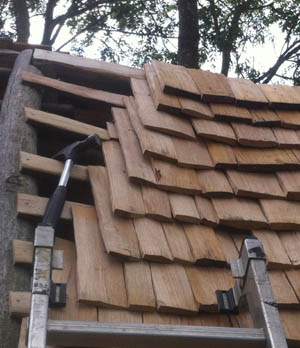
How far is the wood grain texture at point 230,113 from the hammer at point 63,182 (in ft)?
2.39

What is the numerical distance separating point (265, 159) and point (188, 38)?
4635 millimetres

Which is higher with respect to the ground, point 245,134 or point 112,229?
point 245,134

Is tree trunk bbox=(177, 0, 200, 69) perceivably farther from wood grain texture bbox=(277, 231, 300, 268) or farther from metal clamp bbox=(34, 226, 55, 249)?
metal clamp bbox=(34, 226, 55, 249)

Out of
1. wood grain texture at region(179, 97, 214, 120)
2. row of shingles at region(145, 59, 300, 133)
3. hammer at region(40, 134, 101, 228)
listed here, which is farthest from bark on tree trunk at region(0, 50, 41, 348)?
wood grain texture at region(179, 97, 214, 120)

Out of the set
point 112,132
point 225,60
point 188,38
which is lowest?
point 112,132

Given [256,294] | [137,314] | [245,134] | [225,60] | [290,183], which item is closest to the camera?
[256,294]

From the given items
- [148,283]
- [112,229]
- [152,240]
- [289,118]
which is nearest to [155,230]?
[152,240]

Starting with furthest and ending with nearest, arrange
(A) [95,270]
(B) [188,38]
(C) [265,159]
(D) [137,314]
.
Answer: (B) [188,38]
(C) [265,159]
(A) [95,270]
(D) [137,314]

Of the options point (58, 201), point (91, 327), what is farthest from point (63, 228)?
point (91, 327)

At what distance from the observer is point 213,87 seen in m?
3.04

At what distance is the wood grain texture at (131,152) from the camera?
2387mm

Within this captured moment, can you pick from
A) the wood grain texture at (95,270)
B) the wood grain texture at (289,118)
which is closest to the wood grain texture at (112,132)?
the wood grain texture at (95,270)

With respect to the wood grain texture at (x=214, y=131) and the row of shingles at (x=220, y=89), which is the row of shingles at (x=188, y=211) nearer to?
the wood grain texture at (x=214, y=131)

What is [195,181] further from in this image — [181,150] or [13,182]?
[13,182]
